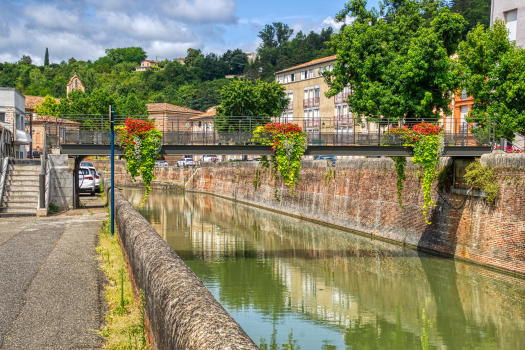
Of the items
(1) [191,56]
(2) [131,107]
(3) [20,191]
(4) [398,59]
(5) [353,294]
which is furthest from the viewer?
(1) [191,56]

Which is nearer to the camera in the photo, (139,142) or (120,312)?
(120,312)

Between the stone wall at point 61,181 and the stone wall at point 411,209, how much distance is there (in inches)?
341

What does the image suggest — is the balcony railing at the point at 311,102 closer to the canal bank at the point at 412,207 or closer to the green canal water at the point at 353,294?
the canal bank at the point at 412,207

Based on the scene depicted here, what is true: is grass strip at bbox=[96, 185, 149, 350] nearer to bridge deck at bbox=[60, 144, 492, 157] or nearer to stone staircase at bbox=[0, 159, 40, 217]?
bridge deck at bbox=[60, 144, 492, 157]

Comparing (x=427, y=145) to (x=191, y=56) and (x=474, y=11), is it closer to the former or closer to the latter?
(x=474, y=11)

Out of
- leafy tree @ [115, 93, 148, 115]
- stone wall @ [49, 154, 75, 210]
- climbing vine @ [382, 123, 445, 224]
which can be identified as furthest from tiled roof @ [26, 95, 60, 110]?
climbing vine @ [382, 123, 445, 224]

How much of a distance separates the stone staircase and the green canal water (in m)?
6.01

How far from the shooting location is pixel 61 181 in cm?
2230

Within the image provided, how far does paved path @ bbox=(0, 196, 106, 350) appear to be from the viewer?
6430 millimetres

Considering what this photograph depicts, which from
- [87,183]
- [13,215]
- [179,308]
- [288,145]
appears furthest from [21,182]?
[179,308]

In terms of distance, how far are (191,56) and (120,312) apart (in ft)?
555

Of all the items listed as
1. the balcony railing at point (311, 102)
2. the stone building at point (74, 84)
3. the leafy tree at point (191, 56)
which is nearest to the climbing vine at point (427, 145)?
the balcony railing at point (311, 102)

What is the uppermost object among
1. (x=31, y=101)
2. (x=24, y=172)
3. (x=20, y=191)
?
(x=31, y=101)

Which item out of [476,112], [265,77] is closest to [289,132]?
[476,112]
